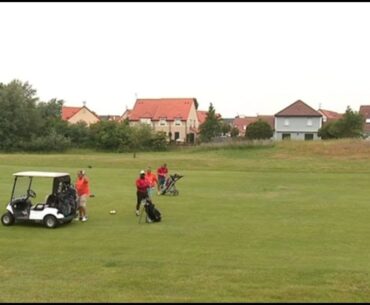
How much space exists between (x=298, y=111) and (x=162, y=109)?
81.9 feet

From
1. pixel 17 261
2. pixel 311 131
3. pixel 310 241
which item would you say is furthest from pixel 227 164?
pixel 311 131

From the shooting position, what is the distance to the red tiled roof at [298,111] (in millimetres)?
92125

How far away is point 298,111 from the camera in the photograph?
9281cm

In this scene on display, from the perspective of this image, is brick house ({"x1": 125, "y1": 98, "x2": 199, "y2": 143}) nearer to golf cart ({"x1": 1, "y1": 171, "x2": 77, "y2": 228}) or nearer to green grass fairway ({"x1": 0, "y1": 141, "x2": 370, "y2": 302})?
green grass fairway ({"x1": 0, "y1": 141, "x2": 370, "y2": 302})

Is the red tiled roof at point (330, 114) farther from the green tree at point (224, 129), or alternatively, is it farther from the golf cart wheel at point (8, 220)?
the golf cart wheel at point (8, 220)

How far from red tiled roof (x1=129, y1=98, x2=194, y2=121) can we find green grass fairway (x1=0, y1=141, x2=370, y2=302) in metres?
67.1

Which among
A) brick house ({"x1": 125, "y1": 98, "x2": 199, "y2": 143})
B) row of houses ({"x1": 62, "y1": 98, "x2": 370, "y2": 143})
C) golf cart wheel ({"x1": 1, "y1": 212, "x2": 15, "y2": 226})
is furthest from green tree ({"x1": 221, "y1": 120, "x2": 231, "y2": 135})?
golf cart wheel ({"x1": 1, "y1": 212, "x2": 15, "y2": 226})

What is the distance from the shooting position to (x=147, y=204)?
58.9 feet

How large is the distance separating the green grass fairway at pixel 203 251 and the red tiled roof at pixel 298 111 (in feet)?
215

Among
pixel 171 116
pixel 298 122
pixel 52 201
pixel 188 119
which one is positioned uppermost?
pixel 171 116

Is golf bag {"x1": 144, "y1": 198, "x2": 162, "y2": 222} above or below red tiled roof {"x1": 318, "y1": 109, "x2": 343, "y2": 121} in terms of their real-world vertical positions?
below

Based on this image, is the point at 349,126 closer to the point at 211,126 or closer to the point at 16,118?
the point at 211,126

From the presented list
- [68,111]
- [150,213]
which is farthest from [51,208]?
[68,111]

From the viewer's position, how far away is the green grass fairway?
9641 millimetres
